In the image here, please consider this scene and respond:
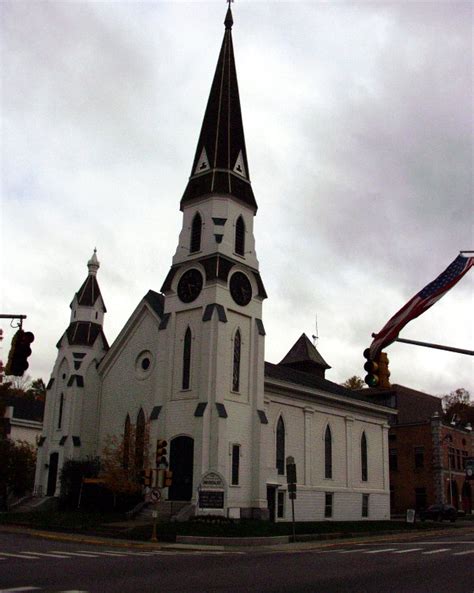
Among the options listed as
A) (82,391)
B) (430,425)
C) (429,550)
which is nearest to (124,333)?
(82,391)

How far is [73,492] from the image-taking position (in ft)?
139

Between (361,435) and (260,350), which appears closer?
(260,350)

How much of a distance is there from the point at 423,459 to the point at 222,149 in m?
40.1

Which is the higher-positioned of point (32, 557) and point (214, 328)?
point (214, 328)

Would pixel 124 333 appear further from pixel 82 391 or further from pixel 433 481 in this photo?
pixel 433 481

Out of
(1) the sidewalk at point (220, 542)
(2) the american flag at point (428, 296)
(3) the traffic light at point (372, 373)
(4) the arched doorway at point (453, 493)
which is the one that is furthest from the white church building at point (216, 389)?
(3) the traffic light at point (372, 373)

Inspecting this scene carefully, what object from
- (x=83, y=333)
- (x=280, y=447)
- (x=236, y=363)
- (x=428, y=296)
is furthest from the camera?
(x=83, y=333)

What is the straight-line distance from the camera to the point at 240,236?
43281mm

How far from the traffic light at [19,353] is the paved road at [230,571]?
4656mm

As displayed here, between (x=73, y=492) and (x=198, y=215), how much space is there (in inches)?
757

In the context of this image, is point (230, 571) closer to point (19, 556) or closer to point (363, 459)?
point (19, 556)

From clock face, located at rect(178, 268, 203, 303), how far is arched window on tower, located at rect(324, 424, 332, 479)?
51.8 feet

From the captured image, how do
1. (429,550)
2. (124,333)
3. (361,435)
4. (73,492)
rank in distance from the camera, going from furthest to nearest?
1. (361,435)
2. (124,333)
3. (73,492)
4. (429,550)

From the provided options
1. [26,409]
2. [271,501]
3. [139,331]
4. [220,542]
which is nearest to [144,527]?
[220,542]
